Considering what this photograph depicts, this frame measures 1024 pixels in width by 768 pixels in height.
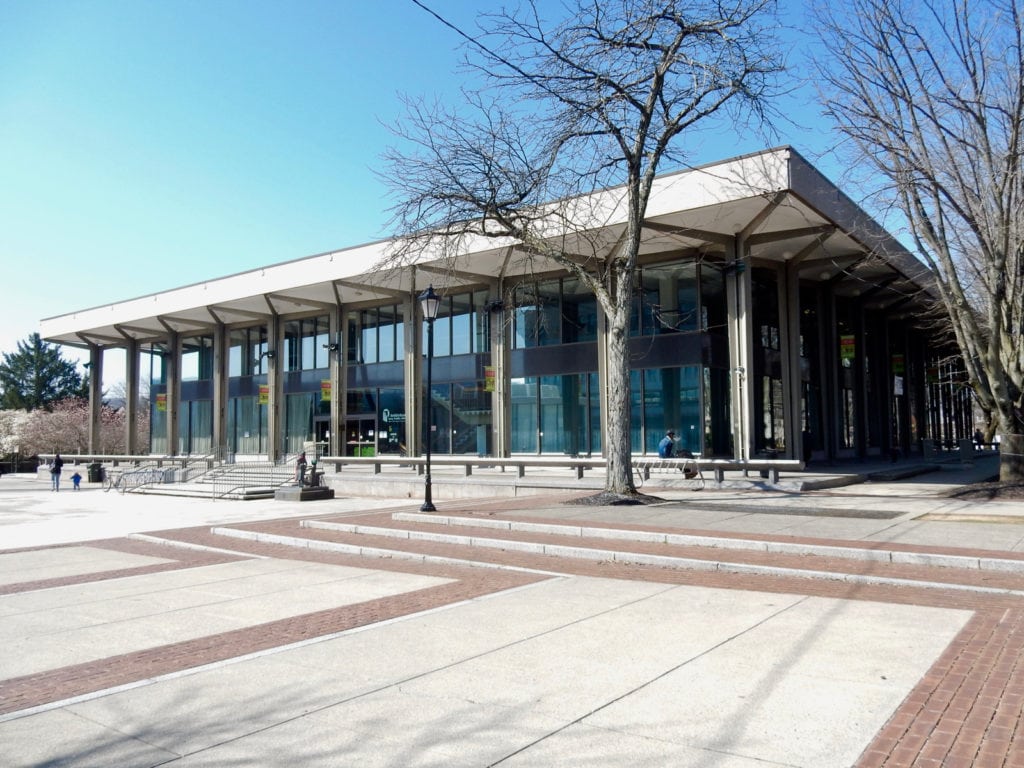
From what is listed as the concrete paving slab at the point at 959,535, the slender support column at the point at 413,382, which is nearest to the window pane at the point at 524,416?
the slender support column at the point at 413,382

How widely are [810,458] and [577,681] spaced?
2801cm

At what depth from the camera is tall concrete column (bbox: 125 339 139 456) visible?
1925 inches

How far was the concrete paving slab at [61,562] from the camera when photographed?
10.8 meters

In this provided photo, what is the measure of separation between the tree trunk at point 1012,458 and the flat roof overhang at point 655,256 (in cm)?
562

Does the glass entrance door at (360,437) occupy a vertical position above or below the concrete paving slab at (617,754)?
above

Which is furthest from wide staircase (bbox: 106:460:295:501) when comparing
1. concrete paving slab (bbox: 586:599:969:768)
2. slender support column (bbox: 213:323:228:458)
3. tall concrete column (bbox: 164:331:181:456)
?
concrete paving slab (bbox: 586:599:969:768)

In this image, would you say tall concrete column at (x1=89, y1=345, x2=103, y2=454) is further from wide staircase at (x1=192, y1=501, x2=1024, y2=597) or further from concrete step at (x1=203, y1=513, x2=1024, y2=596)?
concrete step at (x1=203, y1=513, x2=1024, y2=596)

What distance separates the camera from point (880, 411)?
1641 inches

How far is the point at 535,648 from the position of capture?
6.20 m

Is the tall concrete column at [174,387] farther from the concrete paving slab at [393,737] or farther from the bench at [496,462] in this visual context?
the concrete paving slab at [393,737]

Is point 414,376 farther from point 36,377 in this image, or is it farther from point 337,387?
point 36,377

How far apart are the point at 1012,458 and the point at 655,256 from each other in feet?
45.2

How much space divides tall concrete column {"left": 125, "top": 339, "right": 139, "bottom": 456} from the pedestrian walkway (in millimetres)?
39385

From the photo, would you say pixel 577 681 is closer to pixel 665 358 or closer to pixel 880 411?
pixel 665 358
